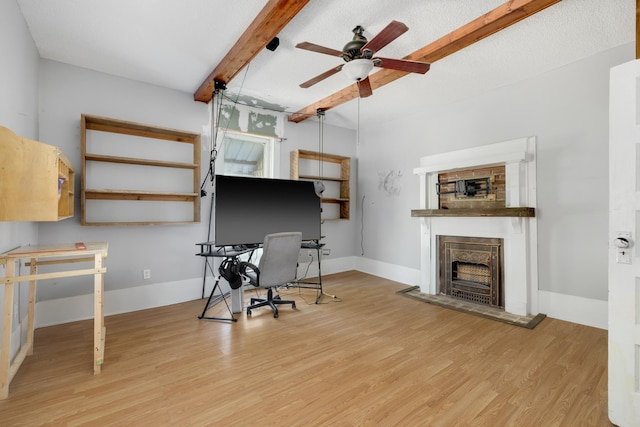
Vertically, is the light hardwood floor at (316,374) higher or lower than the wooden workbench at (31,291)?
lower

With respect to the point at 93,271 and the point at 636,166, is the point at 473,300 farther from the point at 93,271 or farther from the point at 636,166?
the point at 93,271

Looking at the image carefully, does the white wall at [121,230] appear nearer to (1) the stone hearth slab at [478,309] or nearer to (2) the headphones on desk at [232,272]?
(2) the headphones on desk at [232,272]

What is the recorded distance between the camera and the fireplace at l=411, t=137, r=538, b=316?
3023mm

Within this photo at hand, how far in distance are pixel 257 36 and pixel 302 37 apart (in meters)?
0.43

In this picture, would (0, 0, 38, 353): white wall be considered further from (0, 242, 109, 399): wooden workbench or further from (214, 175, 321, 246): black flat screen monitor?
(214, 175, 321, 246): black flat screen monitor

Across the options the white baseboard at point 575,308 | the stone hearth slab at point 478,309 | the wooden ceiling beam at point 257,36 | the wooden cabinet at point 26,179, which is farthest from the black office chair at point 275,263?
the white baseboard at point 575,308

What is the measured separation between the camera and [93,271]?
1.87 m

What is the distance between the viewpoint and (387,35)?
6.26 feet

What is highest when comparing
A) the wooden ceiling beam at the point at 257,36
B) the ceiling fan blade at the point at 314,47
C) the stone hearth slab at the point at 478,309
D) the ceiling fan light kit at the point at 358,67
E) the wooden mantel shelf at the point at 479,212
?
the wooden ceiling beam at the point at 257,36

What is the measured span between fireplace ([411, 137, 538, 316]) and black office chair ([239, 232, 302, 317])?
6.40 feet

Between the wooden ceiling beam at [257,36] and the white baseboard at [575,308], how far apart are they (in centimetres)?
362

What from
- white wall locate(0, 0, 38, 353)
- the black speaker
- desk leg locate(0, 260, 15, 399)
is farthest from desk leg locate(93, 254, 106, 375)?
the black speaker

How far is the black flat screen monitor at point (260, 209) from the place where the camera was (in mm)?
3104

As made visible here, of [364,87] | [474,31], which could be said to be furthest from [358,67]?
[474,31]
